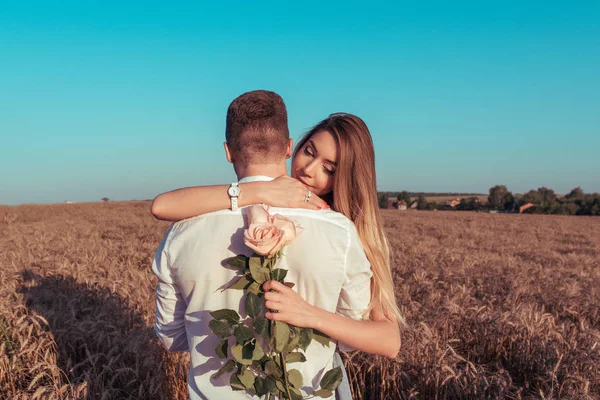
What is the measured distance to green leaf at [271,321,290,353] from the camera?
1.64m

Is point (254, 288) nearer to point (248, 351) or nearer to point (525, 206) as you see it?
point (248, 351)

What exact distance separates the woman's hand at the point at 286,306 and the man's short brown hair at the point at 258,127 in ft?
1.73

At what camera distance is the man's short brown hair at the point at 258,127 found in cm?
177

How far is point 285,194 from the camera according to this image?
1.75m

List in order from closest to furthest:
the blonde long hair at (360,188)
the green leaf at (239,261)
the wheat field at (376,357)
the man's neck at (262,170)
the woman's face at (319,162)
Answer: the green leaf at (239,261) → the man's neck at (262,170) → the blonde long hair at (360,188) → the woman's face at (319,162) → the wheat field at (376,357)

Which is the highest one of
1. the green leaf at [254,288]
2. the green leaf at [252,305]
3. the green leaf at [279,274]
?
the green leaf at [279,274]

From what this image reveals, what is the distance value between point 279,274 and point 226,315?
0.81 feet

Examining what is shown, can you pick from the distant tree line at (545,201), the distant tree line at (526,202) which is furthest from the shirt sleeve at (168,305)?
the distant tree line at (545,201)

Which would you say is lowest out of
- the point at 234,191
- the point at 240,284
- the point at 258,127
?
the point at 240,284

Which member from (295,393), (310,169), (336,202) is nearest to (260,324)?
(295,393)

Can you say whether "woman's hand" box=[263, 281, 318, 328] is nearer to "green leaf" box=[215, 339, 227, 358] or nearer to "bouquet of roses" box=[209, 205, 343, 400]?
"bouquet of roses" box=[209, 205, 343, 400]

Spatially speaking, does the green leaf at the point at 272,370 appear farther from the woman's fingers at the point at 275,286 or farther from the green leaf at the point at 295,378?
the woman's fingers at the point at 275,286

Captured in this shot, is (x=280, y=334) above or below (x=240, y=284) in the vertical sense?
below

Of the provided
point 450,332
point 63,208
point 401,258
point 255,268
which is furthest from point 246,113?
point 63,208
